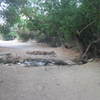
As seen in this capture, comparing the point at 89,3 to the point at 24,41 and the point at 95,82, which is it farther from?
the point at 24,41

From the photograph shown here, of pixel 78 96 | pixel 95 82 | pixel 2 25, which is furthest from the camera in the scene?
pixel 2 25

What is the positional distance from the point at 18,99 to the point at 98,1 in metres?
5.86

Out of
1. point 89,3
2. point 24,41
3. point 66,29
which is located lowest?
point 24,41

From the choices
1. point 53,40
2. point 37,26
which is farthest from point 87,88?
point 53,40

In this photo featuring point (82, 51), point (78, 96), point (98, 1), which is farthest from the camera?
point (82, 51)

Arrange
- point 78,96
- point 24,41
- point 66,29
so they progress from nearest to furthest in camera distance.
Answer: point 78,96 → point 66,29 → point 24,41

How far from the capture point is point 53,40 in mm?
22406

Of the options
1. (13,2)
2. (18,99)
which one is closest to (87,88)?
(18,99)

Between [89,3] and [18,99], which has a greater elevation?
[89,3]

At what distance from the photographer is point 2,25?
6.36 m

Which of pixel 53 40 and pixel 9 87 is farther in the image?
pixel 53 40

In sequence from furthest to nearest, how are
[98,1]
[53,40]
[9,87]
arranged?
[53,40], [98,1], [9,87]

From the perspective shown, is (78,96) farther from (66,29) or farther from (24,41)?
(24,41)

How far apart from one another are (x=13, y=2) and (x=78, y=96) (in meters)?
3.52
